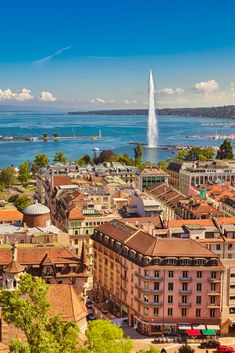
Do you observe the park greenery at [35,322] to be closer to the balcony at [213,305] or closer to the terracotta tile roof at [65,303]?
the terracotta tile roof at [65,303]

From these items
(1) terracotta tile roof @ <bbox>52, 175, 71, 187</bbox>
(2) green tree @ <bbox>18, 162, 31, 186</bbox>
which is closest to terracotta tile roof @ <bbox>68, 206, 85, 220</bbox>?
(1) terracotta tile roof @ <bbox>52, 175, 71, 187</bbox>

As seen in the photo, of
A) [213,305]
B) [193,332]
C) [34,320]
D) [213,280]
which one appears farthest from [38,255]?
Answer: [34,320]

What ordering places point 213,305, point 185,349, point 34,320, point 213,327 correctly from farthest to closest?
point 213,305
point 213,327
point 185,349
point 34,320

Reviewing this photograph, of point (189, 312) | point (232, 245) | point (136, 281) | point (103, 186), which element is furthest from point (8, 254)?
point (103, 186)

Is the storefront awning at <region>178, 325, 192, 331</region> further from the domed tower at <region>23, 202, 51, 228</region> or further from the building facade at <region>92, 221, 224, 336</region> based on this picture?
the domed tower at <region>23, 202, 51, 228</region>

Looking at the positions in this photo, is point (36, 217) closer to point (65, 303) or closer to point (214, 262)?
point (214, 262)

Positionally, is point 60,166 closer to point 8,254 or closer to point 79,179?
point 79,179
